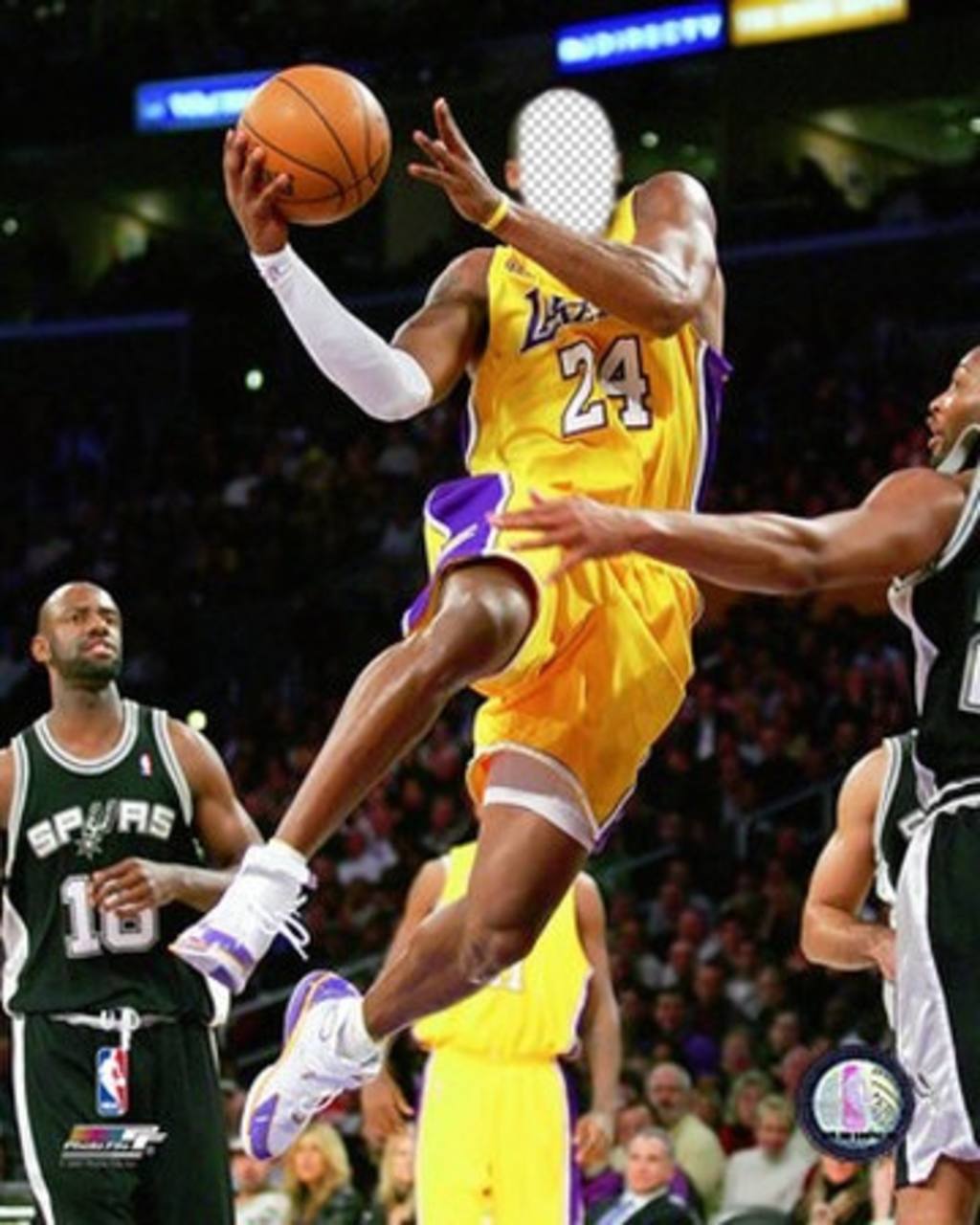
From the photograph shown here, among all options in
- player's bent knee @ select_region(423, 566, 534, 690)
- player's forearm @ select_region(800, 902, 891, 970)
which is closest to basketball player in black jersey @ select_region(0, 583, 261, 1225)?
player's forearm @ select_region(800, 902, 891, 970)

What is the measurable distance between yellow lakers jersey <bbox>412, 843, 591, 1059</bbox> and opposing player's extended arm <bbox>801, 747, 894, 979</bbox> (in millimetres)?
1558

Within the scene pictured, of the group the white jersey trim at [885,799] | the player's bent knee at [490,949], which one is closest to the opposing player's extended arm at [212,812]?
the player's bent knee at [490,949]

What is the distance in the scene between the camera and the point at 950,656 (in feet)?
16.8

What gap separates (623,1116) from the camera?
1095cm

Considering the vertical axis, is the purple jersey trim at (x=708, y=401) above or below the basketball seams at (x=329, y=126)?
below

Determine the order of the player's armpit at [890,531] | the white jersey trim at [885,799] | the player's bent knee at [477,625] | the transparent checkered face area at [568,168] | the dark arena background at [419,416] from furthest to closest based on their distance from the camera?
1. the dark arena background at [419,416]
2. the white jersey trim at [885,799]
3. the transparent checkered face area at [568,168]
4. the player's bent knee at [477,625]
5. the player's armpit at [890,531]

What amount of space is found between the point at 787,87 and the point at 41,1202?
18.3 meters

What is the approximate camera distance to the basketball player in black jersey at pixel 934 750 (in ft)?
15.8

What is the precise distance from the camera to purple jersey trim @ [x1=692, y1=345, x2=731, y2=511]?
20.4 feet

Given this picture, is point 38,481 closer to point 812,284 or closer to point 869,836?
point 812,284

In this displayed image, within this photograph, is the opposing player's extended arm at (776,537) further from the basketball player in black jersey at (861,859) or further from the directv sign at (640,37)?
the directv sign at (640,37)

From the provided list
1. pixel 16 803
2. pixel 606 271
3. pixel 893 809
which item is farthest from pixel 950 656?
pixel 16 803

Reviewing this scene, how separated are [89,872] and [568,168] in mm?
2557

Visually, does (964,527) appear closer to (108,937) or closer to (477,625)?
(477,625)
